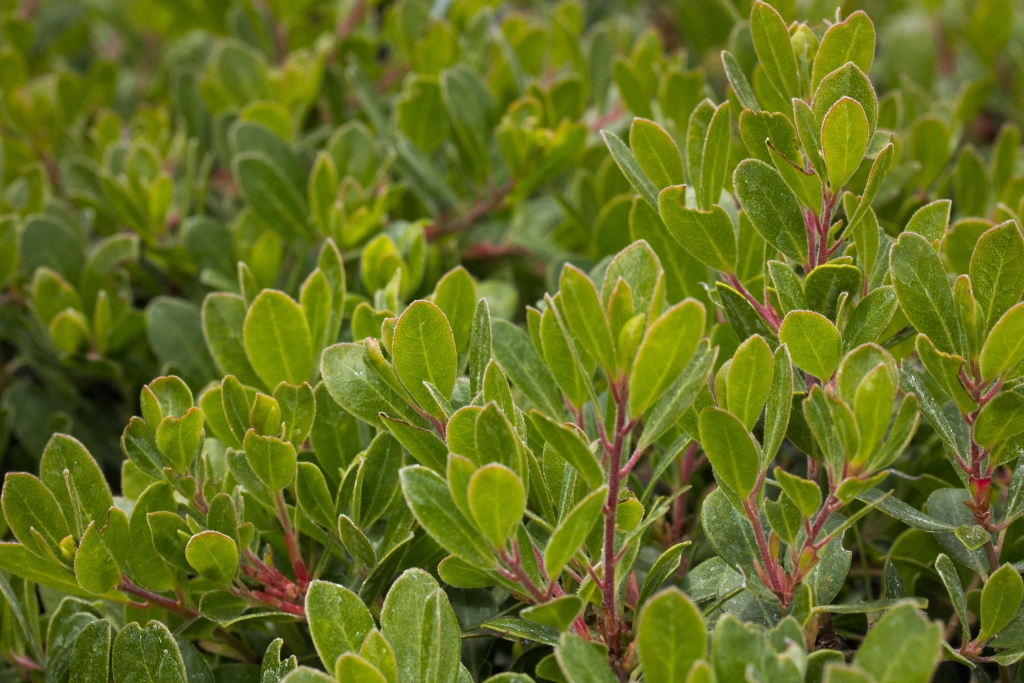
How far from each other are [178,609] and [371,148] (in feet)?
2.79

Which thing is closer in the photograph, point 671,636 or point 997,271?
point 671,636

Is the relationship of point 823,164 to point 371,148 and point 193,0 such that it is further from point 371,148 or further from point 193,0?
point 193,0

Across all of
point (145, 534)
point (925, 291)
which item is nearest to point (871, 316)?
point (925, 291)

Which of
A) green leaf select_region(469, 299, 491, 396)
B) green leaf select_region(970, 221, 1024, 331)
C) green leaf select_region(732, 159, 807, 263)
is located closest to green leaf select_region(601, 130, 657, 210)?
green leaf select_region(732, 159, 807, 263)

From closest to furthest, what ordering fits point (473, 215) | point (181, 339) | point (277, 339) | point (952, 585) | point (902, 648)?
point (902, 648) < point (952, 585) < point (277, 339) < point (181, 339) < point (473, 215)

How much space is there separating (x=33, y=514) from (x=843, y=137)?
92 cm

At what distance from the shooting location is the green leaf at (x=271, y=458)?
94 cm

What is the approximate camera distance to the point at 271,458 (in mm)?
961

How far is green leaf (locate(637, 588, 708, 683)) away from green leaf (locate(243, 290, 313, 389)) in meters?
0.59

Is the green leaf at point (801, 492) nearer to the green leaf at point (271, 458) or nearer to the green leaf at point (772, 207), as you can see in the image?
the green leaf at point (772, 207)

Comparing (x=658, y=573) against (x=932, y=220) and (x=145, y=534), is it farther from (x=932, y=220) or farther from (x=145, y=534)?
(x=145, y=534)

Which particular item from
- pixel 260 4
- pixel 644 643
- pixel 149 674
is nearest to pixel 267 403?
pixel 149 674

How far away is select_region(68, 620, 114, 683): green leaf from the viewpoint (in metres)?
0.99

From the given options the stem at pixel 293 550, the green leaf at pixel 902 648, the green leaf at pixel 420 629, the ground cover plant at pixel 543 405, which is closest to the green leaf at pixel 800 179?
the ground cover plant at pixel 543 405
